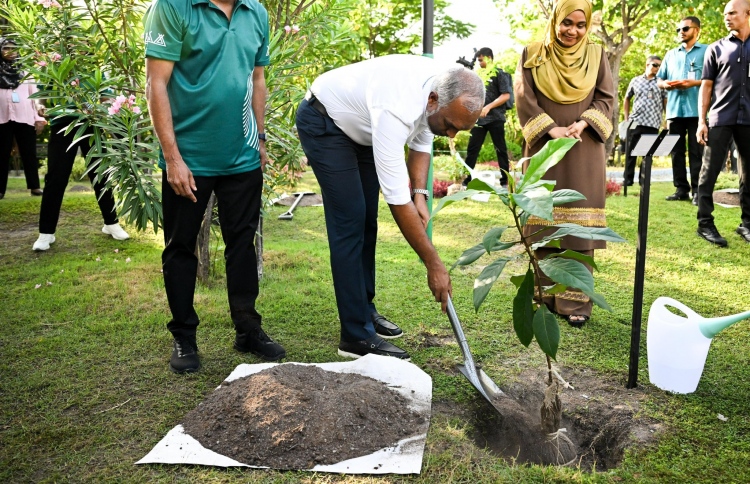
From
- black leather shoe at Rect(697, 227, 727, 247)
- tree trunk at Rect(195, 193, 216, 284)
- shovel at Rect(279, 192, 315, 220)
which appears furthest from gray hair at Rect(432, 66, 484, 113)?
shovel at Rect(279, 192, 315, 220)

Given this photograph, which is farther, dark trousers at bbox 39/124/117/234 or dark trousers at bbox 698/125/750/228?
dark trousers at bbox 698/125/750/228

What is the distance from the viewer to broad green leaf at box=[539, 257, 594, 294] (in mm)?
2151

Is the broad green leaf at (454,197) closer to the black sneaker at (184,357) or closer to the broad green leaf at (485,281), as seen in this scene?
the broad green leaf at (485,281)

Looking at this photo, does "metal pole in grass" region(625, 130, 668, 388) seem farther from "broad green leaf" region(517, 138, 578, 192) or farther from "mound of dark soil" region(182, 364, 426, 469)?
"mound of dark soil" region(182, 364, 426, 469)

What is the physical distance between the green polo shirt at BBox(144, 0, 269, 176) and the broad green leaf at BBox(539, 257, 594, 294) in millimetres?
1521

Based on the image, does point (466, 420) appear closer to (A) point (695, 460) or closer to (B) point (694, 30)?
(A) point (695, 460)

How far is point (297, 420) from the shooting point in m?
2.27

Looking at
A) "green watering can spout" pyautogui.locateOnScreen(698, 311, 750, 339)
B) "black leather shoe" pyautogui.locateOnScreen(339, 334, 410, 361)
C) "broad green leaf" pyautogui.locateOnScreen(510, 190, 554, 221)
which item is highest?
"broad green leaf" pyautogui.locateOnScreen(510, 190, 554, 221)

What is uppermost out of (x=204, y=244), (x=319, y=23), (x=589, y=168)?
(x=319, y=23)

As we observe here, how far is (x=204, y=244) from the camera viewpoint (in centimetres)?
418

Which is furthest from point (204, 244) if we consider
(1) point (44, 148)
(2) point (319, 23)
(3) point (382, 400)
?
(1) point (44, 148)

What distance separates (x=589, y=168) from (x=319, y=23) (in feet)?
7.66

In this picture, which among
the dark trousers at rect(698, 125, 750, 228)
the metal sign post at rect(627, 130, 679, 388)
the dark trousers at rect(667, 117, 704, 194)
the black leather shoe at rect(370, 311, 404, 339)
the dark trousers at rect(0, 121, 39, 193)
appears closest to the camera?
the metal sign post at rect(627, 130, 679, 388)

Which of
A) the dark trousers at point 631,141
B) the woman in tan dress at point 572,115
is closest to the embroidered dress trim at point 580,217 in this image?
the woman in tan dress at point 572,115
